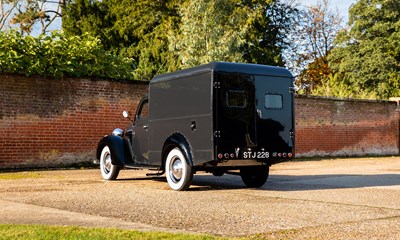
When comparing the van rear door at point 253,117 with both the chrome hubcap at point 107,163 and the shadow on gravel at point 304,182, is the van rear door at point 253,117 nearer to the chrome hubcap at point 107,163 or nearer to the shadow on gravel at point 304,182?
the shadow on gravel at point 304,182

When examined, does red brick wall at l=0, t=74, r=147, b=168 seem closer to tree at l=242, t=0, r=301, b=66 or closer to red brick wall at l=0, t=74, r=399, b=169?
red brick wall at l=0, t=74, r=399, b=169

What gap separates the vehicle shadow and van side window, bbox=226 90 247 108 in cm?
192

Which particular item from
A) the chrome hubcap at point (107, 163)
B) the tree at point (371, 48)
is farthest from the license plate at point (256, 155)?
the tree at point (371, 48)

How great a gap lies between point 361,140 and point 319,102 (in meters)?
3.32

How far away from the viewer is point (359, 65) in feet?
154

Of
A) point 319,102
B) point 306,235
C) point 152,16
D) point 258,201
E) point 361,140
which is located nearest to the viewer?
point 306,235

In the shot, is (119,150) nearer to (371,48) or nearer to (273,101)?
(273,101)

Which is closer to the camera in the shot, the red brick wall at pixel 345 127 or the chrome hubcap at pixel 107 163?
the chrome hubcap at pixel 107 163

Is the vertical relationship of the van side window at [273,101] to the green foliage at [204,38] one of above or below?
below

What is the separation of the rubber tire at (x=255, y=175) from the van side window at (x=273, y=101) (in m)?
1.37

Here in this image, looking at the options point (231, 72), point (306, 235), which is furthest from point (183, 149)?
point (306, 235)

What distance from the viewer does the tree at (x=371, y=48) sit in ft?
151

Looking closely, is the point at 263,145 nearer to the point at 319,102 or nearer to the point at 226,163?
the point at 226,163

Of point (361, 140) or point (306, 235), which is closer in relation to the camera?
point (306, 235)
